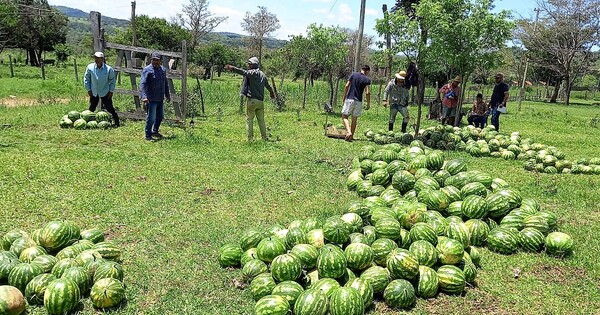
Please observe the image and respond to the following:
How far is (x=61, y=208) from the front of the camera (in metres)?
6.52

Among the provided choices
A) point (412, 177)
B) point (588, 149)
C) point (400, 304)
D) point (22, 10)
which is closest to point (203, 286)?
point (400, 304)

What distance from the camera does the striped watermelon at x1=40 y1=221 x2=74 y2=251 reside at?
471cm

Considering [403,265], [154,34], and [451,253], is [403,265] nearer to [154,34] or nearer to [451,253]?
[451,253]

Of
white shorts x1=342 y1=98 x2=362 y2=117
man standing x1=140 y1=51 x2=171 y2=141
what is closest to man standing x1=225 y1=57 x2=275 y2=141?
man standing x1=140 y1=51 x2=171 y2=141

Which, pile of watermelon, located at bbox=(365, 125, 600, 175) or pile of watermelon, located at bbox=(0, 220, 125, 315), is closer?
pile of watermelon, located at bbox=(0, 220, 125, 315)

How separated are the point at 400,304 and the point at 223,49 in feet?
170

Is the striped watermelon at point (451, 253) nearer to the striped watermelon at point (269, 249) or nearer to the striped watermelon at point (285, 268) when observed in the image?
the striped watermelon at point (285, 268)

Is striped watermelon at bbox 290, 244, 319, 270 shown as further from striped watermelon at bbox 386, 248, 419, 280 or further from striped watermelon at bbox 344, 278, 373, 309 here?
striped watermelon at bbox 386, 248, 419, 280

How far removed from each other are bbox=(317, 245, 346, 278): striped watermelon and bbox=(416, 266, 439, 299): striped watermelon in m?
0.81

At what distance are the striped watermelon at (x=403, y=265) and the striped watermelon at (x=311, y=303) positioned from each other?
34.4 inches

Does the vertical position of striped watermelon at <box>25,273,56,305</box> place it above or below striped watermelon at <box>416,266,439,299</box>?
below

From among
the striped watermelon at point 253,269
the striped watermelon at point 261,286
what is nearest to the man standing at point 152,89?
the striped watermelon at point 253,269

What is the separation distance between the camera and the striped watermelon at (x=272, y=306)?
12.6 ft

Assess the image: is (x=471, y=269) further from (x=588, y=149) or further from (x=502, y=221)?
(x=588, y=149)
